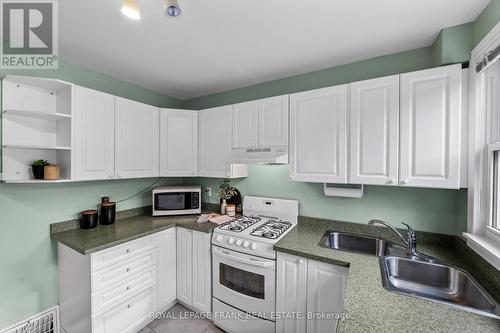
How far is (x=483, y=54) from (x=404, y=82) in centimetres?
39

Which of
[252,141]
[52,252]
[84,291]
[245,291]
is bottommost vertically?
[245,291]

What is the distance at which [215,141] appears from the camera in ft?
7.91

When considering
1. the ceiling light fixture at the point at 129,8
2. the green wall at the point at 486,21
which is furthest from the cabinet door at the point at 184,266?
the green wall at the point at 486,21

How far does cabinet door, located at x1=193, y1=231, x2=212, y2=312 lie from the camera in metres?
1.97

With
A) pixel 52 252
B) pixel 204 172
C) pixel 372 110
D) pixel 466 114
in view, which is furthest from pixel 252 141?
pixel 52 252

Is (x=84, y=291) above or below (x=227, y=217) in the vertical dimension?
below

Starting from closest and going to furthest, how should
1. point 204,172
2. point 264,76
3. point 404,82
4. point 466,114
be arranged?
point 466,114, point 404,82, point 264,76, point 204,172

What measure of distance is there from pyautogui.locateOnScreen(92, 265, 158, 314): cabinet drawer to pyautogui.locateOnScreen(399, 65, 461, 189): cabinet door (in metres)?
2.31

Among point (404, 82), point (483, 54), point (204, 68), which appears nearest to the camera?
point (483, 54)

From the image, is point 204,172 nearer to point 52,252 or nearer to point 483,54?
point 52,252

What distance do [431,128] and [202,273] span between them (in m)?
2.26

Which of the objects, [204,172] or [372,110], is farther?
[204,172]

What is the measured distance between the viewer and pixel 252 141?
2.16m

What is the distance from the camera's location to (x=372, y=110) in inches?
63.4
